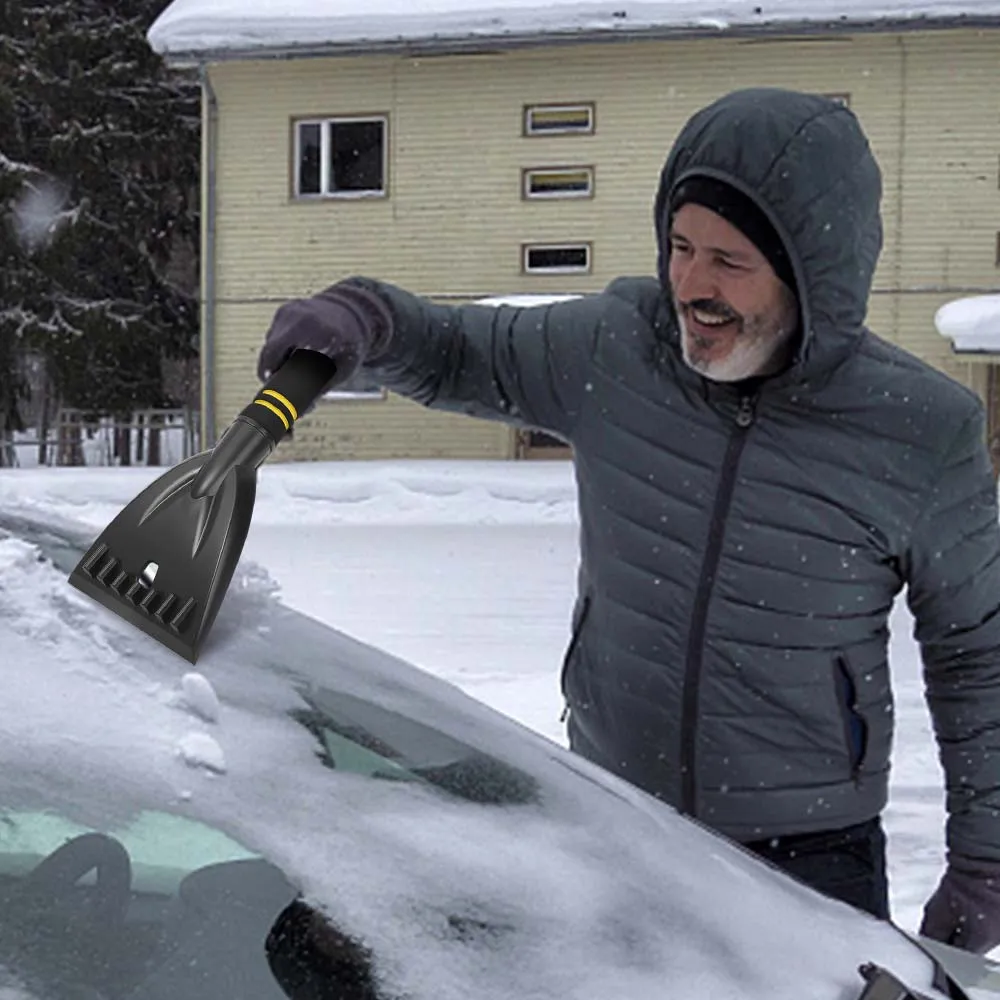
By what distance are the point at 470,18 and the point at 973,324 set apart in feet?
22.4

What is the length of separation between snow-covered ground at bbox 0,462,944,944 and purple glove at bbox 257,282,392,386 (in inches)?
10.3

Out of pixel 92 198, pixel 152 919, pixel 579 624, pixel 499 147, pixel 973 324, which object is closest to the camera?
pixel 152 919

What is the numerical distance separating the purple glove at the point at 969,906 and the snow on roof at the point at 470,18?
652 inches

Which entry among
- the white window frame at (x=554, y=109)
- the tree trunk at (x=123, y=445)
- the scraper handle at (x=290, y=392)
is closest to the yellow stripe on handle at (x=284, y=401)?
the scraper handle at (x=290, y=392)

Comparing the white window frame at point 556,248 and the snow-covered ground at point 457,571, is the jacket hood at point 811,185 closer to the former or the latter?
the snow-covered ground at point 457,571

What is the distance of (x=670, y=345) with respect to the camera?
2.23m

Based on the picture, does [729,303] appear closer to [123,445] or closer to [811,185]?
[811,185]

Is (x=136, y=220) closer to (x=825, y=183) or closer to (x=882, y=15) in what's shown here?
(x=882, y=15)

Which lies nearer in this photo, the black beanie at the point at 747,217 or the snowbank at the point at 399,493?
the black beanie at the point at 747,217

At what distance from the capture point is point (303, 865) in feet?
4.34

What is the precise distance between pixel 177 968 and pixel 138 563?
0.43m

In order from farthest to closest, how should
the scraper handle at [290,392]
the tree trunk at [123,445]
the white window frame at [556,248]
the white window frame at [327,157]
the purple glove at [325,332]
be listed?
1. the tree trunk at [123,445]
2. the white window frame at [327,157]
3. the white window frame at [556,248]
4. the purple glove at [325,332]
5. the scraper handle at [290,392]

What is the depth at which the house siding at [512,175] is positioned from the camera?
18.2 meters

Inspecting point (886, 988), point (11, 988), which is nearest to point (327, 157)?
point (886, 988)
